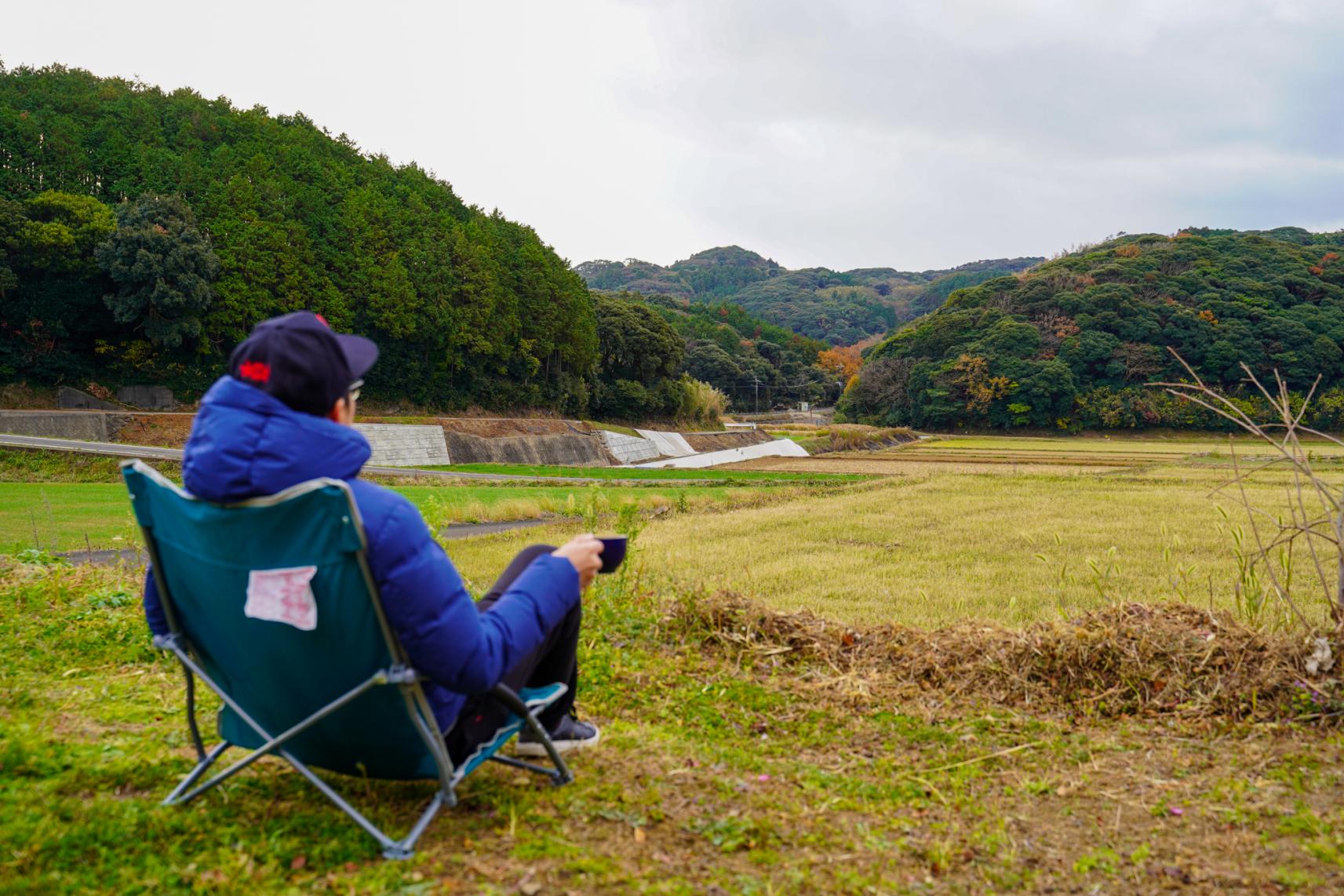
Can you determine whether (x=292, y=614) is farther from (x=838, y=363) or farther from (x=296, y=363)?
(x=838, y=363)

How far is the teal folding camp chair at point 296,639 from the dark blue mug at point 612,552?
1.73 feet

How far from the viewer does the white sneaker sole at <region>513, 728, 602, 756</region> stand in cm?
288

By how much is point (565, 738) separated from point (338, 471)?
1.41 meters

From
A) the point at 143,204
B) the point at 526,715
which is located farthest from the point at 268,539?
the point at 143,204

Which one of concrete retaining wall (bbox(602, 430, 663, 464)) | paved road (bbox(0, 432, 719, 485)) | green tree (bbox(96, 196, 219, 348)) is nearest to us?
paved road (bbox(0, 432, 719, 485))

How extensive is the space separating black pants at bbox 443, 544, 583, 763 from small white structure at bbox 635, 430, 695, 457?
45.6 m

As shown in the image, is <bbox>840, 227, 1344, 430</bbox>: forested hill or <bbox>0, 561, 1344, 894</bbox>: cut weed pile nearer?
<bbox>0, 561, 1344, 894</bbox>: cut weed pile

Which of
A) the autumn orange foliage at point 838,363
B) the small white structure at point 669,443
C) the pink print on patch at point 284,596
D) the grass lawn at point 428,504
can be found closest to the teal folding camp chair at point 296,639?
the pink print on patch at point 284,596

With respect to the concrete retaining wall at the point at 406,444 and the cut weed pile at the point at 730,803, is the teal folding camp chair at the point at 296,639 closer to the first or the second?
the cut weed pile at the point at 730,803

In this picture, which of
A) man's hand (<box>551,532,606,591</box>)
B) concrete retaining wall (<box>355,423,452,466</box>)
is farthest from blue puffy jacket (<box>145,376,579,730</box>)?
concrete retaining wall (<box>355,423,452,466</box>)

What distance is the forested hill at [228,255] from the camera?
3112 centimetres

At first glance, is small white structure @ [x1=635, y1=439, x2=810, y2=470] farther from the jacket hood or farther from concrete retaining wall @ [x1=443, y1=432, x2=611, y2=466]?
the jacket hood

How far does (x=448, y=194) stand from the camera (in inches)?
1969

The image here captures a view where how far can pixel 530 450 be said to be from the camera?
38.7m
